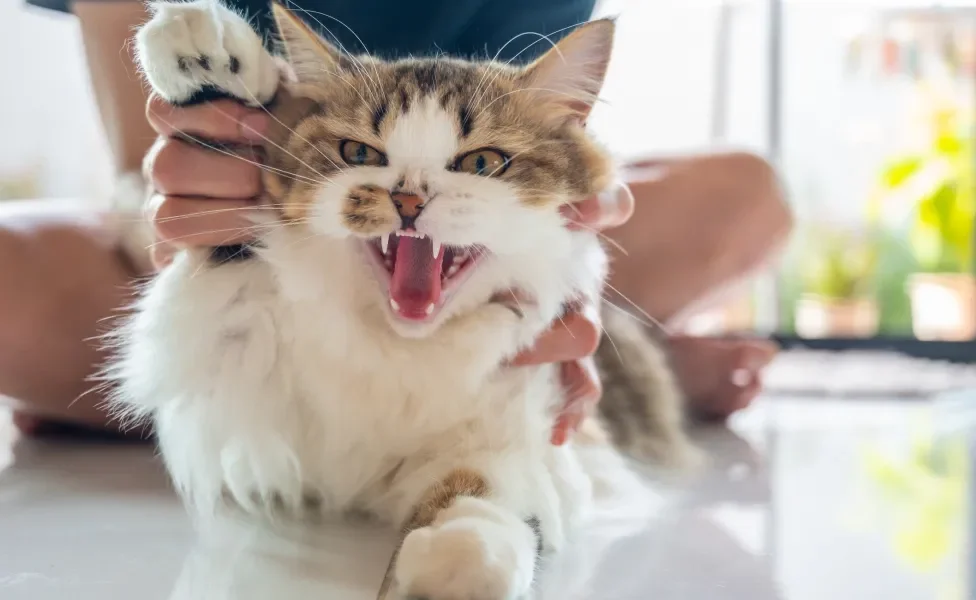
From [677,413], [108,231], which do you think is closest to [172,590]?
[108,231]

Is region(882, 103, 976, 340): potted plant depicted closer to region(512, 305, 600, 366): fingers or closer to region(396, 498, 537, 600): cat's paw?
region(512, 305, 600, 366): fingers

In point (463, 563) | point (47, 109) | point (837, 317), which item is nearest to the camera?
point (463, 563)

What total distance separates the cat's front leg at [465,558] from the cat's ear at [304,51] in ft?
1.72

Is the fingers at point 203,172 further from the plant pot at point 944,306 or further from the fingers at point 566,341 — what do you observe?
the plant pot at point 944,306

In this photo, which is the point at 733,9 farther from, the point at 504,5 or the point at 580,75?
the point at 580,75

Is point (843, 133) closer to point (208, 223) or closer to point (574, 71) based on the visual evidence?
point (574, 71)

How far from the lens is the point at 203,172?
886 millimetres

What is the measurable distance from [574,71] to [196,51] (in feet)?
Answer: 1.41

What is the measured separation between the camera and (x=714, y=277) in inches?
66.4

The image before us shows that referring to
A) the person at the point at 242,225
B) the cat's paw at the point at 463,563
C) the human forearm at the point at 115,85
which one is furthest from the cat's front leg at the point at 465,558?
the human forearm at the point at 115,85

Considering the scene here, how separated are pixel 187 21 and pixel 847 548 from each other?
0.93 meters

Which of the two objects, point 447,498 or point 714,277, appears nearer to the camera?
point 447,498

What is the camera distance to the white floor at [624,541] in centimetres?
76

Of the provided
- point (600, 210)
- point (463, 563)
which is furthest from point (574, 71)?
point (463, 563)
